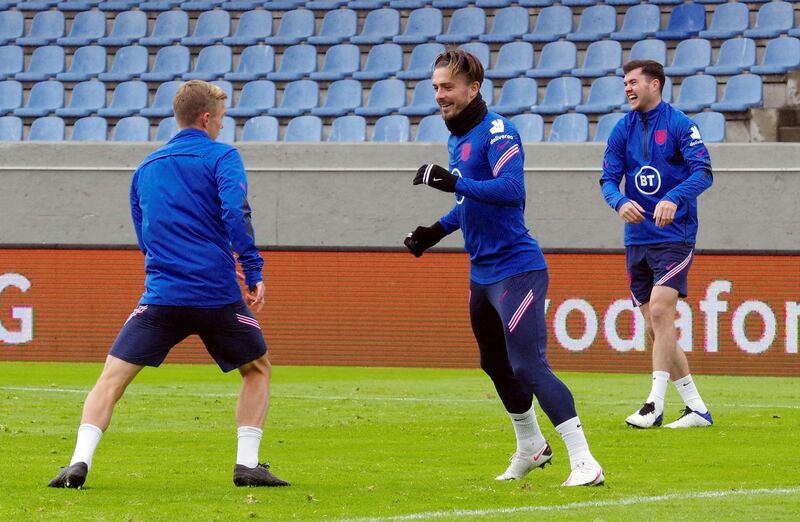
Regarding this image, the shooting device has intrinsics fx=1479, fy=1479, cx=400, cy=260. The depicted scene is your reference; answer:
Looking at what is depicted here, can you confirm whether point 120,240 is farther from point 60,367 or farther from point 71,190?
point 60,367

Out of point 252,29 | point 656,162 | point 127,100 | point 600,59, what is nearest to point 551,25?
point 600,59

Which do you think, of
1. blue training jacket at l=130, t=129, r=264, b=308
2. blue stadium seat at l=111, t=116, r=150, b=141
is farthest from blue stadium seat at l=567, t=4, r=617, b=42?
blue training jacket at l=130, t=129, r=264, b=308

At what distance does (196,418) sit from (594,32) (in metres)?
11.2

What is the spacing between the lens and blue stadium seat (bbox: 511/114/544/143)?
18.0 m

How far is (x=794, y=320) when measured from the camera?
1505cm

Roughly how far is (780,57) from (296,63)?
6.48 metres

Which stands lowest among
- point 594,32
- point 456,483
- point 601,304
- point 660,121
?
point 456,483

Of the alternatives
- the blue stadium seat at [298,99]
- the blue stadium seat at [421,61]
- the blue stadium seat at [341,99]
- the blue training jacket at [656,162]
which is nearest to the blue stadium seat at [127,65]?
the blue stadium seat at [298,99]

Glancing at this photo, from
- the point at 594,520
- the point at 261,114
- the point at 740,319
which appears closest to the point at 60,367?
the point at 261,114

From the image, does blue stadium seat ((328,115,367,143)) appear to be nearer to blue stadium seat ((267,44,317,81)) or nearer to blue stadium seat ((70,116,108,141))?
blue stadium seat ((267,44,317,81))

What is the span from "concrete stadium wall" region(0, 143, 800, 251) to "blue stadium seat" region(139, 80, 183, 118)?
2.23m

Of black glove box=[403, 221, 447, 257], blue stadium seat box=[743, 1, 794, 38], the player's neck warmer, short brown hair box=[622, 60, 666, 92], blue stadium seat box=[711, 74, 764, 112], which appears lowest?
black glove box=[403, 221, 447, 257]

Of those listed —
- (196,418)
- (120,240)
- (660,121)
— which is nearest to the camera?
(660,121)

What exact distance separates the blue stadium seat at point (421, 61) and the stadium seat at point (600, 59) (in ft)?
6.40
